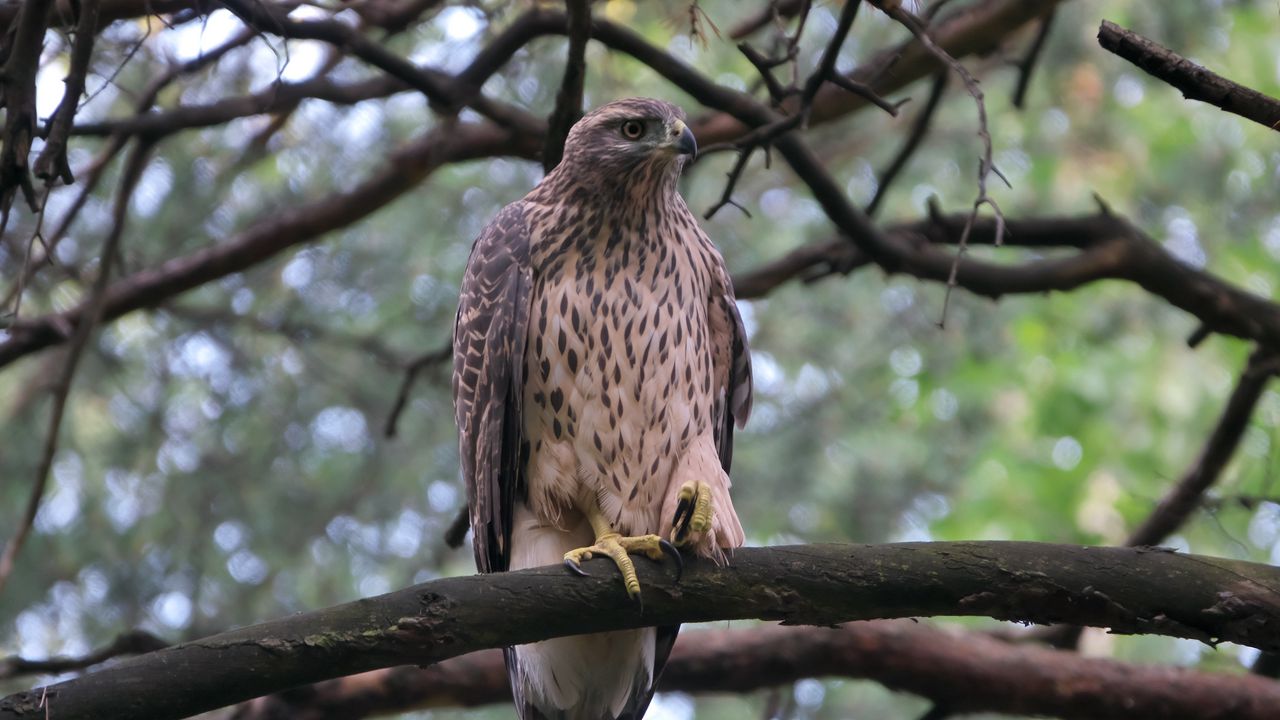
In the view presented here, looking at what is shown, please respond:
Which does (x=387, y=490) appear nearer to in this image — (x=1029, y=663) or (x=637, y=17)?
(x=637, y=17)

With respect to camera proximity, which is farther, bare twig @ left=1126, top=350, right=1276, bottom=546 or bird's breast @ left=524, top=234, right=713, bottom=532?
bare twig @ left=1126, top=350, right=1276, bottom=546

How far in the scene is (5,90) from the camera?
13.4ft

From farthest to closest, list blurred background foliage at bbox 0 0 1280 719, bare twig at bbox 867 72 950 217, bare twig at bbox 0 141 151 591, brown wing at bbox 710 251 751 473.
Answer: blurred background foliage at bbox 0 0 1280 719 → bare twig at bbox 867 72 950 217 → bare twig at bbox 0 141 151 591 → brown wing at bbox 710 251 751 473

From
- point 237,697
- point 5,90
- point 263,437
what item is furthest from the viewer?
point 263,437

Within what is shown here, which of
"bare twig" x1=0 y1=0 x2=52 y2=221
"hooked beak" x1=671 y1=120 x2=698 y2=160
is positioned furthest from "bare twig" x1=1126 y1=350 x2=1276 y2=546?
"bare twig" x1=0 y1=0 x2=52 y2=221

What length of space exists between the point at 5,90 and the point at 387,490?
5975 mm

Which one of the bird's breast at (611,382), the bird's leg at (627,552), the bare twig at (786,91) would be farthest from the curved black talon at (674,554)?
the bare twig at (786,91)

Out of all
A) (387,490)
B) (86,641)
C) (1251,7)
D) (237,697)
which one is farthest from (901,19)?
(1251,7)

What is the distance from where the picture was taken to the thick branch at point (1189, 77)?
10.5 ft

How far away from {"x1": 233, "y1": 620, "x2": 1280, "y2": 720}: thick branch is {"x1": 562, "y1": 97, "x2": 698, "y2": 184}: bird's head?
2.22 metres

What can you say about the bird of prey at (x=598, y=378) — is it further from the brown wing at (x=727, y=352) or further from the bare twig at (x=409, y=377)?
the bare twig at (x=409, y=377)

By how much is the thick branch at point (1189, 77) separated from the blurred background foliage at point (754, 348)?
13.3ft

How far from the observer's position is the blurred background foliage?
340 inches

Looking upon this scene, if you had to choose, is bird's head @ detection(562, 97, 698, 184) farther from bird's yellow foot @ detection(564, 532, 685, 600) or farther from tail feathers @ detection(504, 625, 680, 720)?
tail feathers @ detection(504, 625, 680, 720)
